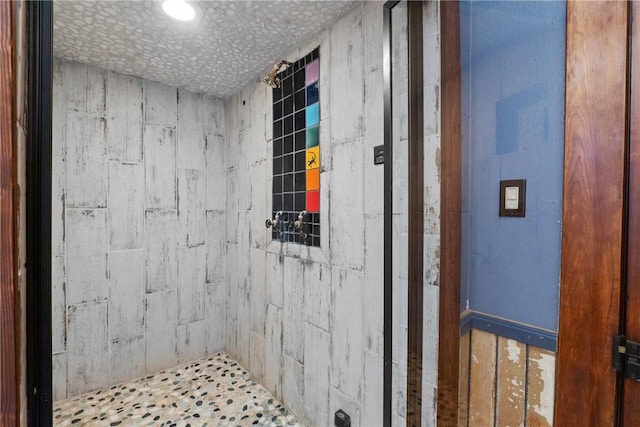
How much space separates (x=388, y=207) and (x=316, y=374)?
3.80 ft

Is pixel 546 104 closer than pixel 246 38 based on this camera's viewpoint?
Yes

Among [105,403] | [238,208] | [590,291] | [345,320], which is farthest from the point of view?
[238,208]

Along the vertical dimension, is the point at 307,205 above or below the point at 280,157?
below

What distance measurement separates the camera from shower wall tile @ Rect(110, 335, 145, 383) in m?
2.17

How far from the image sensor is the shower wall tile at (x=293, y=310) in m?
1.79

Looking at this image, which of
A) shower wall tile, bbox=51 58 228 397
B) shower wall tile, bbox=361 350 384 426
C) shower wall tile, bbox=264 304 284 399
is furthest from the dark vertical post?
shower wall tile, bbox=51 58 228 397

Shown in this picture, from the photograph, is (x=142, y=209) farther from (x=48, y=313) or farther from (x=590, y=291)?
(x=590, y=291)

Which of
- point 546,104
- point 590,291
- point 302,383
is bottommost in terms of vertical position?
point 302,383

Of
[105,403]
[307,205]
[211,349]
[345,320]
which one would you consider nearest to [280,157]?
[307,205]

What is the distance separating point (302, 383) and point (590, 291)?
5.19 ft

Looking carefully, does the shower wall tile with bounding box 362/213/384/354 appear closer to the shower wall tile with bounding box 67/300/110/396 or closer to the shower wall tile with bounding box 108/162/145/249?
the shower wall tile with bounding box 108/162/145/249

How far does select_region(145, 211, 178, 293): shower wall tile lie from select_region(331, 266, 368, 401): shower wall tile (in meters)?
1.58

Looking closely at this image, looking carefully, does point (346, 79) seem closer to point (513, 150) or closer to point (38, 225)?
point (513, 150)

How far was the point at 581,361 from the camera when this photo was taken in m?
0.73
